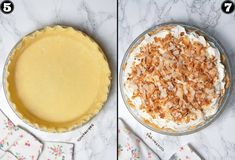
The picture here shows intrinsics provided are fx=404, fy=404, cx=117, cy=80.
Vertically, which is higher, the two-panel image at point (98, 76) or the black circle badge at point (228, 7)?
the black circle badge at point (228, 7)

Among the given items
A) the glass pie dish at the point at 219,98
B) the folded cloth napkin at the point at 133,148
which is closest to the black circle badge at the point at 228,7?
the glass pie dish at the point at 219,98

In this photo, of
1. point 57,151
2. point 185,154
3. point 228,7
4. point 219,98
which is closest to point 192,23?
point 228,7

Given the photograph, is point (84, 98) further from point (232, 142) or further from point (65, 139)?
point (232, 142)

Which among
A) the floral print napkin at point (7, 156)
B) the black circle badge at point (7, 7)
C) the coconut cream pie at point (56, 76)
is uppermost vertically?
the black circle badge at point (7, 7)

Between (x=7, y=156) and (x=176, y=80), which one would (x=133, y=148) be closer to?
(x=176, y=80)

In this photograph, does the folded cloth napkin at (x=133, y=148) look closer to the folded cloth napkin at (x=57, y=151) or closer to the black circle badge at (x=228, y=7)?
the folded cloth napkin at (x=57, y=151)

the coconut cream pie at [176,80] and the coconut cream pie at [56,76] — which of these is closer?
the coconut cream pie at [176,80]
